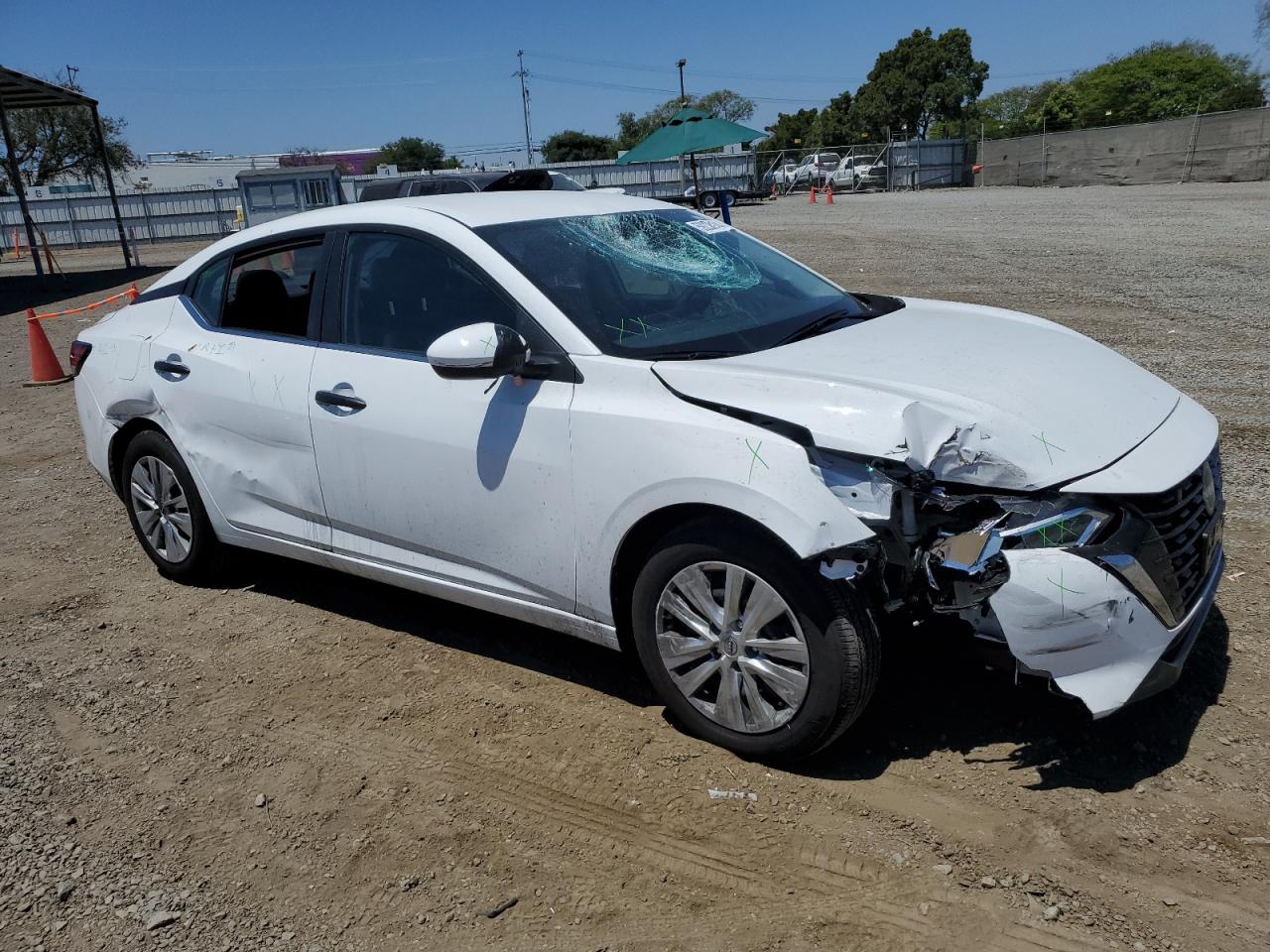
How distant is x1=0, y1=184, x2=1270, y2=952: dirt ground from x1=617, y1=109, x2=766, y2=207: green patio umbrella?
12757 millimetres

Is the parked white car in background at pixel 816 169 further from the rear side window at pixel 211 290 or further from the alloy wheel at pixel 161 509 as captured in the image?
the alloy wheel at pixel 161 509

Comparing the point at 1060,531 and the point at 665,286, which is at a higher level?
the point at 665,286

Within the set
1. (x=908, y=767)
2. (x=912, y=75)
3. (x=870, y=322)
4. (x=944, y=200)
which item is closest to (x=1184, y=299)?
(x=870, y=322)

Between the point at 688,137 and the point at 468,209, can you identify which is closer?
the point at 468,209

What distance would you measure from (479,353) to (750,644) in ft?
4.15

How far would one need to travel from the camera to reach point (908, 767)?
3.20 m

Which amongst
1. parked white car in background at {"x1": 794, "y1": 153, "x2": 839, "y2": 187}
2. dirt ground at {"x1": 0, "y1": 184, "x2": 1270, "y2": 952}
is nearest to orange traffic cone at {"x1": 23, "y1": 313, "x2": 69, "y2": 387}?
dirt ground at {"x1": 0, "y1": 184, "x2": 1270, "y2": 952}

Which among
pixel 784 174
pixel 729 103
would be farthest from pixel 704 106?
pixel 784 174

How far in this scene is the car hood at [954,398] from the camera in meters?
2.85

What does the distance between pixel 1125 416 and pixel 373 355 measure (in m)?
2.65

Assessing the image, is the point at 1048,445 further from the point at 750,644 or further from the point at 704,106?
the point at 704,106

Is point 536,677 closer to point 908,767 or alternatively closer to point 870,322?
point 908,767

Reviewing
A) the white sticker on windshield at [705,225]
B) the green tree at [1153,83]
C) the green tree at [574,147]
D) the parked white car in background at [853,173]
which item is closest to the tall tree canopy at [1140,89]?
the green tree at [1153,83]

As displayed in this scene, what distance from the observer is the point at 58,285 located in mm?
22859
